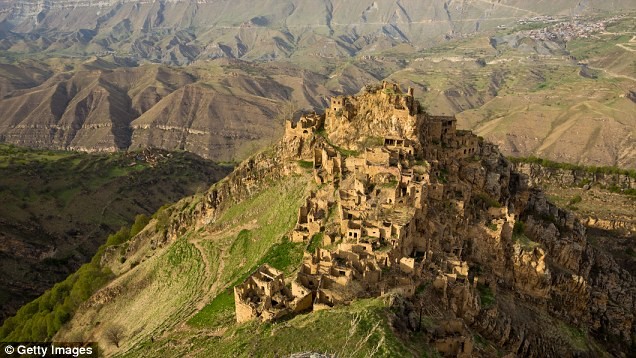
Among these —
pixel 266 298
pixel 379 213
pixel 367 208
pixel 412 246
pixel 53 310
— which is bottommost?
pixel 53 310

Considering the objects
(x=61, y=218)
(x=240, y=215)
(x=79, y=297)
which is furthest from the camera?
(x=61, y=218)

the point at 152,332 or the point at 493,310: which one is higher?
the point at 493,310

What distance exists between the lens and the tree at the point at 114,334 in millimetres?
81062

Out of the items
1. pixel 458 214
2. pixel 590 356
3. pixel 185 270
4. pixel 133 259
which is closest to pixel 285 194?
pixel 185 270

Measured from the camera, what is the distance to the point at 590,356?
77562 millimetres

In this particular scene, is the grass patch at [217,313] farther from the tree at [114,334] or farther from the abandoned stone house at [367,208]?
the tree at [114,334]

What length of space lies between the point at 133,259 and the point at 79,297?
47.1 feet

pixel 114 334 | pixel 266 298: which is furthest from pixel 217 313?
pixel 114 334

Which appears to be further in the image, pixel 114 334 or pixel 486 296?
pixel 114 334

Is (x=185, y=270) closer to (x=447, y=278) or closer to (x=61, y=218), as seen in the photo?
(x=447, y=278)

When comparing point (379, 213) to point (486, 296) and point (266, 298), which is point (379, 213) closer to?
point (486, 296)

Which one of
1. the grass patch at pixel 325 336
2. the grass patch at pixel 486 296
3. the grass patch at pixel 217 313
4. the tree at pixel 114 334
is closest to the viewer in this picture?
the grass patch at pixel 325 336

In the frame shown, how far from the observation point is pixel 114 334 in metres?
82.6

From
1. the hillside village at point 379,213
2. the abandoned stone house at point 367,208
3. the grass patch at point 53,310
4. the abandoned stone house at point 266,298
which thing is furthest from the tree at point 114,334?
the abandoned stone house at point 266,298
